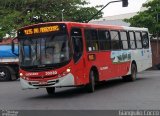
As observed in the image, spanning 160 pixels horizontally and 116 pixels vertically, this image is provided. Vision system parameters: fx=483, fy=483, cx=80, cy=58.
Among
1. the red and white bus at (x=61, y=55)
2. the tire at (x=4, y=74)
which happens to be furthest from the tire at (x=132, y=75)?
the tire at (x=4, y=74)

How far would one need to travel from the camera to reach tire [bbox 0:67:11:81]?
104ft

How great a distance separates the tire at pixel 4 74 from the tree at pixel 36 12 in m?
14.2

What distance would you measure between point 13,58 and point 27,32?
13.6 m

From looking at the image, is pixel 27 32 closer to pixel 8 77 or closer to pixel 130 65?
pixel 130 65

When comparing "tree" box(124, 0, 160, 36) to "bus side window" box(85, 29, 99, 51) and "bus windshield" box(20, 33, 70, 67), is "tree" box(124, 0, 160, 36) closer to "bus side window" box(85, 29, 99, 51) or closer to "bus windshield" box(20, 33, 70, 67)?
"bus side window" box(85, 29, 99, 51)

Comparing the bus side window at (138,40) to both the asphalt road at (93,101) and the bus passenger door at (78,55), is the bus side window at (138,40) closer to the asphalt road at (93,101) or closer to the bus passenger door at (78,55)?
the asphalt road at (93,101)

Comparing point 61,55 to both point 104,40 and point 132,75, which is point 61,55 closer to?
point 104,40

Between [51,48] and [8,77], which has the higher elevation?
[51,48]

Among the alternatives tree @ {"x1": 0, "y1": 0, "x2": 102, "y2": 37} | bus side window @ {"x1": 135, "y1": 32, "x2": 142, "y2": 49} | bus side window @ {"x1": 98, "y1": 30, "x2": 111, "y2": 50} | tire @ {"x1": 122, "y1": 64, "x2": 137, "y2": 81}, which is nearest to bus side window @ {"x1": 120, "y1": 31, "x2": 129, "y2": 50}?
tire @ {"x1": 122, "y1": 64, "x2": 137, "y2": 81}

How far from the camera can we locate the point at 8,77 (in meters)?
31.7

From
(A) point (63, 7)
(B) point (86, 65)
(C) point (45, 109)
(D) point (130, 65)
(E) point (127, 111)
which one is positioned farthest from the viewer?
(A) point (63, 7)

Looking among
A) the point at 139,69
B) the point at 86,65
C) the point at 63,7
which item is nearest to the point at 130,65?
the point at 139,69

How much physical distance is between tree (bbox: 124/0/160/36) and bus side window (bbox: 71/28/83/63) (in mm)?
30606

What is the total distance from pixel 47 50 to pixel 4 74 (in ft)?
48.9
